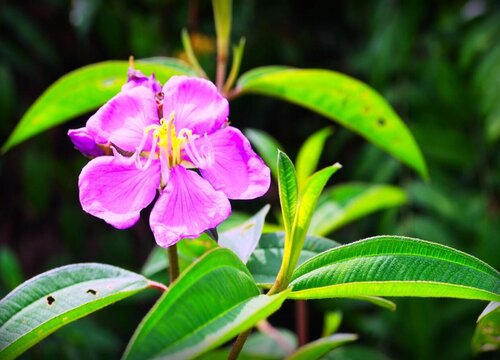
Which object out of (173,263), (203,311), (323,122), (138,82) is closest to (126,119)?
(138,82)

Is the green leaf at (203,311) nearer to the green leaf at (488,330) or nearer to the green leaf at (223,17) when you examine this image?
the green leaf at (488,330)

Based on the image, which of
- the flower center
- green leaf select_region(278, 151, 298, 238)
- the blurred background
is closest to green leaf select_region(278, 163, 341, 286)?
green leaf select_region(278, 151, 298, 238)

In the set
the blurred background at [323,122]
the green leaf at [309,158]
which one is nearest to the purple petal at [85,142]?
the green leaf at [309,158]

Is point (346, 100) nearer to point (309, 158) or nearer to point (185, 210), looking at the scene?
point (309, 158)

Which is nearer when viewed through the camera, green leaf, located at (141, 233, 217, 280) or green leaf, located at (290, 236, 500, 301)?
green leaf, located at (290, 236, 500, 301)

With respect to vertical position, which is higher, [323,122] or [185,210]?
[185,210]

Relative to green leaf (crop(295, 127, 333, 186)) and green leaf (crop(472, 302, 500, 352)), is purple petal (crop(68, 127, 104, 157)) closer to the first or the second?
green leaf (crop(472, 302, 500, 352))

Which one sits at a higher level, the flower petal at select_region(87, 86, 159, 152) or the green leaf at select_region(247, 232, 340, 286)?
the flower petal at select_region(87, 86, 159, 152)
